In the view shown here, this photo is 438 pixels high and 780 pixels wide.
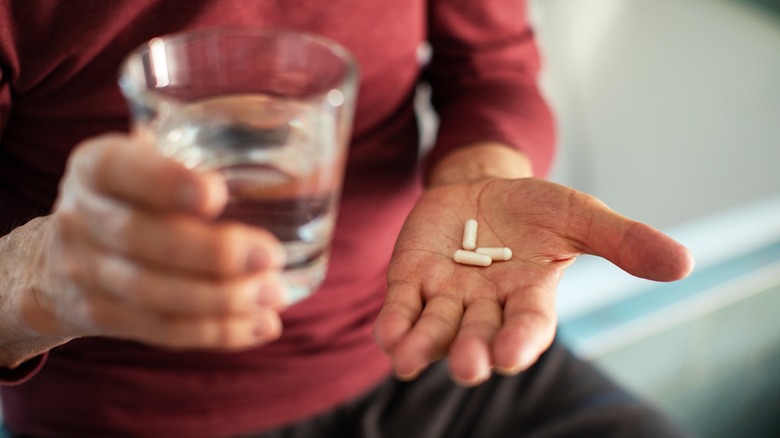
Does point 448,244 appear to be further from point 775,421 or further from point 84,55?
point 775,421

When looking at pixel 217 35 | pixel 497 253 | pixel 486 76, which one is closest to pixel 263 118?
pixel 217 35

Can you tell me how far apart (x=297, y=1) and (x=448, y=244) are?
0.75 ft

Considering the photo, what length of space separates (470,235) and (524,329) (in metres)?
0.10

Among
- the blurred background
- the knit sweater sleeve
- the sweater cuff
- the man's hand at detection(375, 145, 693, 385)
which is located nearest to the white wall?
the blurred background

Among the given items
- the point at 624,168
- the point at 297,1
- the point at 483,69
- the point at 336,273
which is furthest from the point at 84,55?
the point at 624,168

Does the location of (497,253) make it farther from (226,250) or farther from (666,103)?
(666,103)

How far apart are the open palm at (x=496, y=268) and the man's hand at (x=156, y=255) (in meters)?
0.10

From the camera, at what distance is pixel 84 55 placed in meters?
0.52

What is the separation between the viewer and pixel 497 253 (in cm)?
47

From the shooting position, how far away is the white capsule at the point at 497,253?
1.55 feet

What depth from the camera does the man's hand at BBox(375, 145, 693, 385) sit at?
1.29 ft

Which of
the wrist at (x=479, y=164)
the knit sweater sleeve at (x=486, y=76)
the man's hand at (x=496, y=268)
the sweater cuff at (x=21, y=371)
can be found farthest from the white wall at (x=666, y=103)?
the sweater cuff at (x=21, y=371)

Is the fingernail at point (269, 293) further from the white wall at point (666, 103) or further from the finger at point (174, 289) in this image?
the white wall at point (666, 103)

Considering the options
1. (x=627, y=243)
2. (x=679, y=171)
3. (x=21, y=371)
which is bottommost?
(x=679, y=171)
